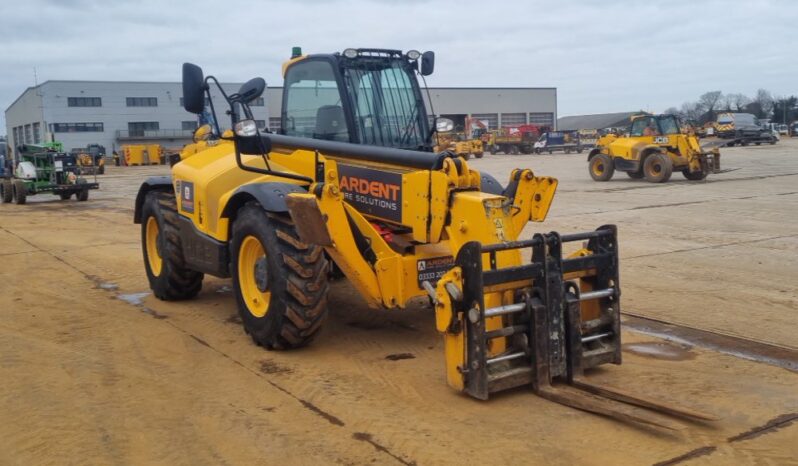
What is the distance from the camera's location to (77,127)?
6975cm

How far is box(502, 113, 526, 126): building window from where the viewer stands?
9038 centimetres

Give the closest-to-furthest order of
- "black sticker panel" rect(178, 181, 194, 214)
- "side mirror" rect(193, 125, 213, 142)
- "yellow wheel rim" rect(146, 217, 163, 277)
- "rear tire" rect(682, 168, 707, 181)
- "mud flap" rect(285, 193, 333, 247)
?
"mud flap" rect(285, 193, 333, 247), "black sticker panel" rect(178, 181, 194, 214), "yellow wheel rim" rect(146, 217, 163, 277), "side mirror" rect(193, 125, 213, 142), "rear tire" rect(682, 168, 707, 181)

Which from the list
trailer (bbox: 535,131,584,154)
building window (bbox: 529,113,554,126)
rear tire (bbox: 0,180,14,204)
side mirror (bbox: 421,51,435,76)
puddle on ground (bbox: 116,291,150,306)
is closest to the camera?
side mirror (bbox: 421,51,435,76)

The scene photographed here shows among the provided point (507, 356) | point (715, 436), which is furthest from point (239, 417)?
point (715, 436)

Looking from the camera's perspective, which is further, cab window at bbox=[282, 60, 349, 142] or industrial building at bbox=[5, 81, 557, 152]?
industrial building at bbox=[5, 81, 557, 152]

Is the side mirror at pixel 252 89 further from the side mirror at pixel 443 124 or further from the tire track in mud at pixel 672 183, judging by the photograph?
the tire track in mud at pixel 672 183

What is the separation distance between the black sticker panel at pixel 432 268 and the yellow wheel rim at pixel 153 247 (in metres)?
4.08

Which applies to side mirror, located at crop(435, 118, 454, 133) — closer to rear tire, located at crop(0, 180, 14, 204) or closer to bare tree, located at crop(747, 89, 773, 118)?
rear tire, located at crop(0, 180, 14, 204)

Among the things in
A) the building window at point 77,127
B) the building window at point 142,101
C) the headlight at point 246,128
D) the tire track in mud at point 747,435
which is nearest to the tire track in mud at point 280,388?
the tire track in mud at point 747,435

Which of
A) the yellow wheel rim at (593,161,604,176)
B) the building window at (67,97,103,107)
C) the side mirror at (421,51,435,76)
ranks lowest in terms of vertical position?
the yellow wheel rim at (593,161,604,176)

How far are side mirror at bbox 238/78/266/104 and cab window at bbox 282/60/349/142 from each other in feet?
2.25

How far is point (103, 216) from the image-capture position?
61.9 feet

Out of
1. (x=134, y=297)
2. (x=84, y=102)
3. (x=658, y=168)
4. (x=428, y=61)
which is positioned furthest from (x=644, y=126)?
(x=84, y=102)

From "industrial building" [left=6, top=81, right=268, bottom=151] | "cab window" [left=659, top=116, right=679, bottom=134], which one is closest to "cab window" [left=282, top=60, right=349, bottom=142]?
"cab window" [left=659, top=116, right=679, bottom=134]
